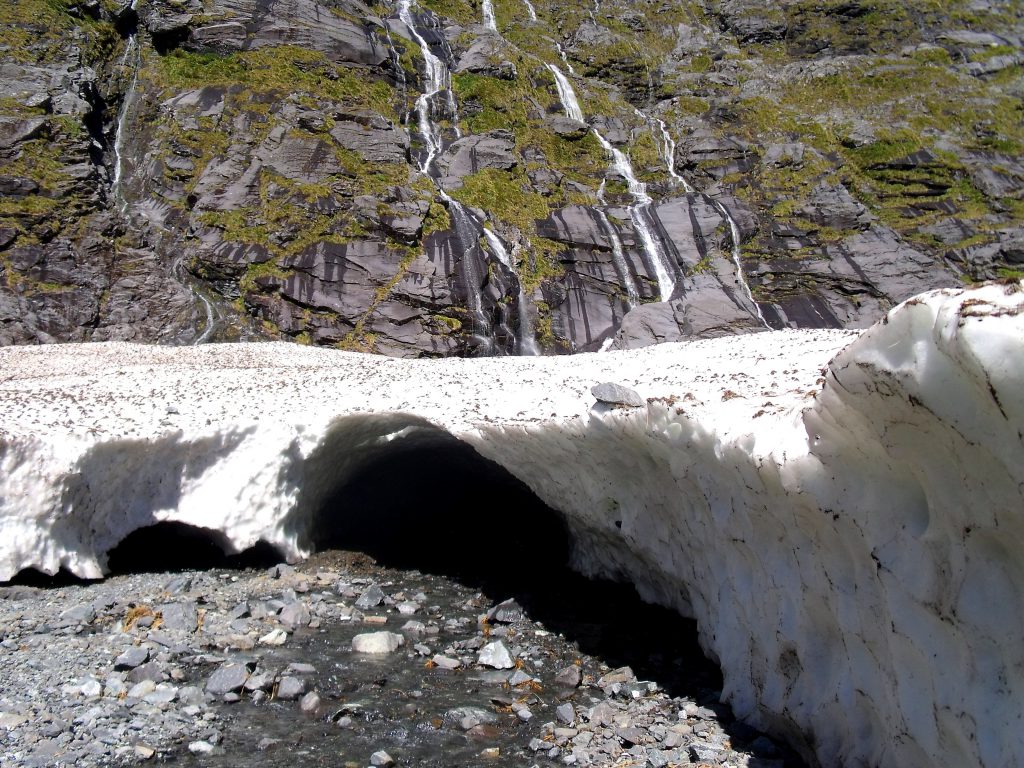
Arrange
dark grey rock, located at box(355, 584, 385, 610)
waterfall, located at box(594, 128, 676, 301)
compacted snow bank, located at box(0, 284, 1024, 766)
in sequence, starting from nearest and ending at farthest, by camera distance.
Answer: compacted snow bank, located at box(0, 284, 1024, 766) → dark grey rock, located at box(355, 584, 385, 610) → waterfall, located at box(594, 128, 676, 301)

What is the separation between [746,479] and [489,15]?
66.9 metres

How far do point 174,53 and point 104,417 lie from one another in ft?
136

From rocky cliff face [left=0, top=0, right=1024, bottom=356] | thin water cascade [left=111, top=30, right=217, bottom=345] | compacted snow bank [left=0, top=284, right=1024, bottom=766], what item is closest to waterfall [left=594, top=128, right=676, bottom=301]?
rocky cliff face [left=0, top=0, right=1024, bottom=356]

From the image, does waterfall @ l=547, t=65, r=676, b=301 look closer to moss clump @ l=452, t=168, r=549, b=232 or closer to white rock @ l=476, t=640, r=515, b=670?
moss clump @ l=452, t=168, r=549, b=232

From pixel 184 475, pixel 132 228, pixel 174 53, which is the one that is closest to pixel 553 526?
pixel 184 475

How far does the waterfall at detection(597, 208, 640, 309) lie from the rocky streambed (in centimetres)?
2847

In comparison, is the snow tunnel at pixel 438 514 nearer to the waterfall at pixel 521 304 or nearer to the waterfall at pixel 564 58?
the waterfall at pixel 521 304

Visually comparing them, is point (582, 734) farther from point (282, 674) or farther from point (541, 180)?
point (541, 180)

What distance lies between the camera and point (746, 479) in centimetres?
713

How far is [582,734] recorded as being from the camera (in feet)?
24.6

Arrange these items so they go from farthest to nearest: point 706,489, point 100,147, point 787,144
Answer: point 787,144
point 100,147
point 706,489

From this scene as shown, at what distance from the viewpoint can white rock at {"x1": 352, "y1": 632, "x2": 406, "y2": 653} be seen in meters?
9.82

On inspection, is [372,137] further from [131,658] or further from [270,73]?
[131,658]

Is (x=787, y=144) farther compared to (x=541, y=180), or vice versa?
(x=787, y=144)
